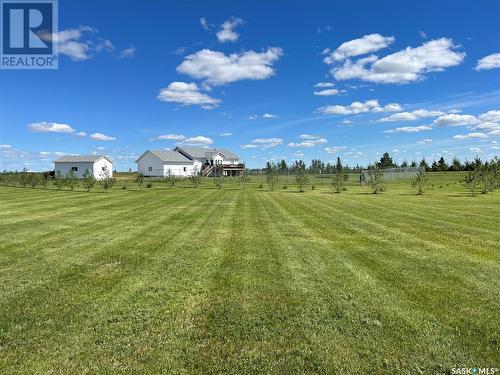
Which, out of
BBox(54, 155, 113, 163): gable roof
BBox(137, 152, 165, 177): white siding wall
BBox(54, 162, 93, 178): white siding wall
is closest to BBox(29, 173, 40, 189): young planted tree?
BBox(54, 162, 93, 178): white siding wall

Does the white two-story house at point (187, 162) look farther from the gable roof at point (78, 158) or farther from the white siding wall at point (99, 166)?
the gable roof at point (78, 158)

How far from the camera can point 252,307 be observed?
512 centimetres

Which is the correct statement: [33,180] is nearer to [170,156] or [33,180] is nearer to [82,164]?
[82,164]

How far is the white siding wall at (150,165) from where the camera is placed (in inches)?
2817

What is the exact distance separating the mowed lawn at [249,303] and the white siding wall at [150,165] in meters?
62.3

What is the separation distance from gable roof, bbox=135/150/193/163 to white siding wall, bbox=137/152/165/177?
0.63 meters

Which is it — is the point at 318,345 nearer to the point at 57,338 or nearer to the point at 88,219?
the point at 57,338

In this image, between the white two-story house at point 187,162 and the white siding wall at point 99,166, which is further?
the white two-story house at point 187,162

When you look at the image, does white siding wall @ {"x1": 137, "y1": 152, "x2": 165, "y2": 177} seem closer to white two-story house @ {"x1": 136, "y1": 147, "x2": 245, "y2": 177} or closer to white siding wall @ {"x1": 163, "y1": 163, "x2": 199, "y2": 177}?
white two-story house @ {"x1": 136, "y1": 147, "x2": 245, "y2": 177}

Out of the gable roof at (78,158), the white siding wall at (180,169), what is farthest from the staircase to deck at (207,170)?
the gable roof at (78,158)

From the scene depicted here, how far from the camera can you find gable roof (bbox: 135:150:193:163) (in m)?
71.9

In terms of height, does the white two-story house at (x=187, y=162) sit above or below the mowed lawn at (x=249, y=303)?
above

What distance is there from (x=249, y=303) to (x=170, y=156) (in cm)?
7119

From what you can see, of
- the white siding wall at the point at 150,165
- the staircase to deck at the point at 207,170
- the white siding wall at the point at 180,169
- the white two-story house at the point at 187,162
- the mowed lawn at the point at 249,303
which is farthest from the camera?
the staircase to deck at the point at 207,170
